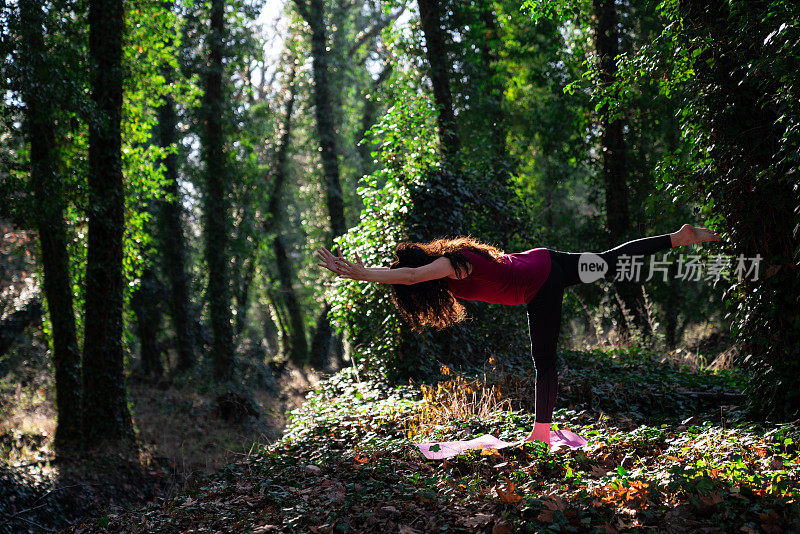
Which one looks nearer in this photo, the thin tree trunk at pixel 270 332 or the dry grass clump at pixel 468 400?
the dry grass clump at pixel 468 400

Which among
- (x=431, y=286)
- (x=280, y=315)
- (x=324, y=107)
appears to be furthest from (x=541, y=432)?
(x=280, y=315)

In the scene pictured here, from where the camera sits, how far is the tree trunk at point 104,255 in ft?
33.3

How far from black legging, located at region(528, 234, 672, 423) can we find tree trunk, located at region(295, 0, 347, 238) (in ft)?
47.7

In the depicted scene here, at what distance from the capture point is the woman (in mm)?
5489

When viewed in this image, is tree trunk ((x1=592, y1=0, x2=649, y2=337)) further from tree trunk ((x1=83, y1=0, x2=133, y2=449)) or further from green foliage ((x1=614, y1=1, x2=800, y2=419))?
tree trunk ((x1=83, y1=0, x2=133, y2=449))

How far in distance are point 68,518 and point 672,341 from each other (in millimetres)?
13581

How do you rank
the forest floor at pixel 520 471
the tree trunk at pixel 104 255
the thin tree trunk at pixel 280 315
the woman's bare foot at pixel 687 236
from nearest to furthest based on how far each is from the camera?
the forest floor at pixel 520 471 < the woman's bare foot at pixel 687 236 < the tree trunk at pixel 104 255 < the thin tree trunk at pixel 280 315

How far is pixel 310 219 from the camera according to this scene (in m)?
28.5

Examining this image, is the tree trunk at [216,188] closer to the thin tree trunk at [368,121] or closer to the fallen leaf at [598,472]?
the thin tree trunk at [368,121]

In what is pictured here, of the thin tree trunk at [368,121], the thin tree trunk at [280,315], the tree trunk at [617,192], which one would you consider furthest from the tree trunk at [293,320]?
the tree trunk at [617,192]

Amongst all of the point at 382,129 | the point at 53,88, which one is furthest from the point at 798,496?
the point at 53,88

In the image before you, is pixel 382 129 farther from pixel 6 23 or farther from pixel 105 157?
pixel 6 23

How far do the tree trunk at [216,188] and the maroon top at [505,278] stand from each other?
14241mm

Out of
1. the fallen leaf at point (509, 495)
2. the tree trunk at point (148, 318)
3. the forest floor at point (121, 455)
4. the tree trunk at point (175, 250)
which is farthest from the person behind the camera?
the tree trunk at point (175, 250)
